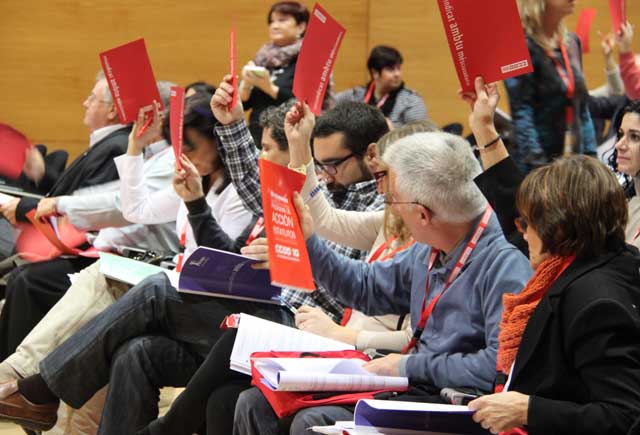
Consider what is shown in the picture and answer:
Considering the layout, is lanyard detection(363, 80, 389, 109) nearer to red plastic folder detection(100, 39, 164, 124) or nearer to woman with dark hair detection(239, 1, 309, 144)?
woman with dark hair detection(239, 1, 309, 144)

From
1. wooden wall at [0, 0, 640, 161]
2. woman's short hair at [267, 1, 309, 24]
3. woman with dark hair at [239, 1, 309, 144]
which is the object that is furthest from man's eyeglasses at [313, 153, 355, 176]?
wooden wall at [0, 0, 640, 161]

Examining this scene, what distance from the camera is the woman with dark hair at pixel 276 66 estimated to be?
480 cm

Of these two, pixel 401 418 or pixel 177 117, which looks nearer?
pixel 401 418

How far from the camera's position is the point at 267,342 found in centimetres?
257

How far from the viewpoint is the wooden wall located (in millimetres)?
6621

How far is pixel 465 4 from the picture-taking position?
7.73ft

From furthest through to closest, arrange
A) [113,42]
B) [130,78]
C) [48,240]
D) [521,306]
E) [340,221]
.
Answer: [113,42] → [48,240] → [130,78] → [340,221] → [521,306]

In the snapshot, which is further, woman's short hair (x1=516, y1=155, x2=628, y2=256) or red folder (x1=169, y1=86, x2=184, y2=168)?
red folder (x1=169, y1=86, x2=184, y2=168)

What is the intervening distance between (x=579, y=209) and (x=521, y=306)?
23cm

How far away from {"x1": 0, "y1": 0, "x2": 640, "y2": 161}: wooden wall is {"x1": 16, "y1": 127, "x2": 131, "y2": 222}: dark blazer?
2.34m

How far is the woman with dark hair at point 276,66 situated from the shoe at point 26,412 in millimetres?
1942

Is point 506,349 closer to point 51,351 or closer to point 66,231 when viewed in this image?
point 51,351

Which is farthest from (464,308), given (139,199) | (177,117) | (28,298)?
(28,298)

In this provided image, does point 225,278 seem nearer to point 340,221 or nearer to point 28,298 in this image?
point 340,221
